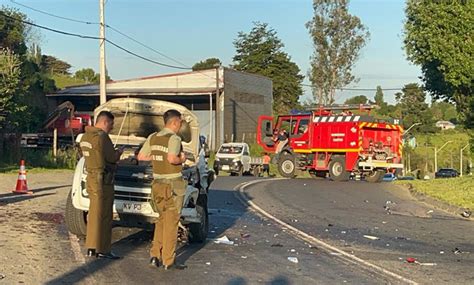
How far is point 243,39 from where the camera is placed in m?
81.8

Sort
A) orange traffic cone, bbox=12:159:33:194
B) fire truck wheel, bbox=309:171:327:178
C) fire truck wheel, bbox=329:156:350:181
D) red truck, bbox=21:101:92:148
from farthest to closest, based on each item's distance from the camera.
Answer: red truck, bbox=21:101:92:148
fire truck wheel, bbox=309:171:327:178
fire truck wheel, bbox=329:156:350:181
orange traffic cone, bbox=12:159:33:194

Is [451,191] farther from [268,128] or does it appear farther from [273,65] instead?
[273,65]

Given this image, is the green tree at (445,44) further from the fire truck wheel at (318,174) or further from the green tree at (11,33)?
the green tree at (11,33)

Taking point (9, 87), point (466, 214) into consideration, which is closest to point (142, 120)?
point (466, 214)

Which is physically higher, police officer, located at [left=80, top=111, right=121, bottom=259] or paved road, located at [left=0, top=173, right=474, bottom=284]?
police officer, located at [left=80, top=111, right=121, bottom=259]

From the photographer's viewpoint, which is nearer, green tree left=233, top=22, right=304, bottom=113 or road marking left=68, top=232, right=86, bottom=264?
road marking left=68, top=232, right=86, bottom=264

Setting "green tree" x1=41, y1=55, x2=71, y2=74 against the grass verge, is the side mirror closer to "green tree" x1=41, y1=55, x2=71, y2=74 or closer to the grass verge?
the grass verge

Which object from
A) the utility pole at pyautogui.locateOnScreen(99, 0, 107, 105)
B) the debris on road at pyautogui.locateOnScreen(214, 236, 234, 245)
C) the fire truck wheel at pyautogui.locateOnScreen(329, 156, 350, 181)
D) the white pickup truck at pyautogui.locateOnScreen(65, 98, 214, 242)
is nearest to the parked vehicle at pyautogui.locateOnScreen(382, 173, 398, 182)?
the fire truck wheel at pyautogui.locateOnScreen(329, 156, 350, 181)

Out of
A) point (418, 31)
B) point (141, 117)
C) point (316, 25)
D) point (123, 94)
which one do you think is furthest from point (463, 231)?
point (316, 25)

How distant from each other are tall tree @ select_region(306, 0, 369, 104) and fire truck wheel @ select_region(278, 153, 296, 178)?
33673 millimetres

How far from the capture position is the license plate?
9273 millimetres

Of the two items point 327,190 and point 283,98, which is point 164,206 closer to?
point 327,190

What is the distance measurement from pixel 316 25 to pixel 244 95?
10901 mm

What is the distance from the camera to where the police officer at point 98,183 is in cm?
842
